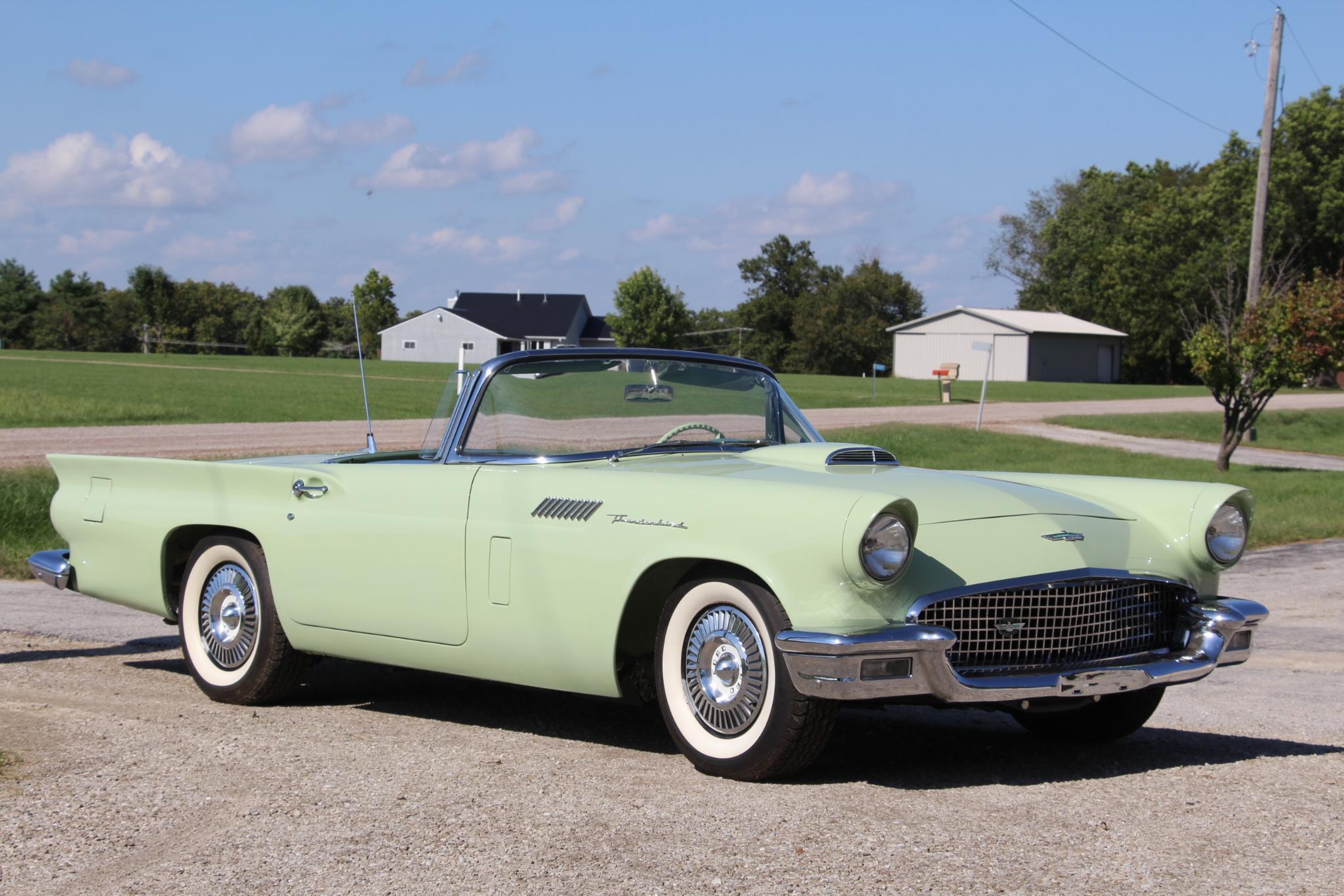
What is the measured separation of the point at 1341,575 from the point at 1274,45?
1913cm

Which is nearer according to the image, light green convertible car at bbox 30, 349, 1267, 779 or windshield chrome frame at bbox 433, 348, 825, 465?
light green convertible car at bbox 30, 349, 1267, 779

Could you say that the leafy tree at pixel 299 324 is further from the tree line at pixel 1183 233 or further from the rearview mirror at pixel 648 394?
the rearview mirror at pixel 648 394

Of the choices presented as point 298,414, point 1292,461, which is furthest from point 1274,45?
point 298,414

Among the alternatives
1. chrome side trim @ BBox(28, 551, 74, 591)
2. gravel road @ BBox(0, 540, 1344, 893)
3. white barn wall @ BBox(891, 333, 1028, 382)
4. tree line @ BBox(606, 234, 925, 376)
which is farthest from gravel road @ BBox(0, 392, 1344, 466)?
tree line @ BBox(606, 234, 925, 376)

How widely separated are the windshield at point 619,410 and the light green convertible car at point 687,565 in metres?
0.01

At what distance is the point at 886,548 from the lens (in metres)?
3.99

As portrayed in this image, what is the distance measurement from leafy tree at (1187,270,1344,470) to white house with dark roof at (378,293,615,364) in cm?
6763

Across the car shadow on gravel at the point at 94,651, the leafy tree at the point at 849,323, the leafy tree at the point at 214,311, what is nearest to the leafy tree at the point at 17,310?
the leafy tree at the point at 214,311

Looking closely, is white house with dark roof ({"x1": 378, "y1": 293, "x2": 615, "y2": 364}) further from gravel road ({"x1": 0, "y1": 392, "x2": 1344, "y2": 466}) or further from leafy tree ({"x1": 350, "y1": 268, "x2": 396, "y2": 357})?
gravel road ({"x1": 0, "y1": 392, "x2": 1344, "y2": 466})

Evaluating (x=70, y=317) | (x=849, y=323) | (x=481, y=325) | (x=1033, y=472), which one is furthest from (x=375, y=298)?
(x=1033, y=472)

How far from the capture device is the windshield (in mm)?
5344

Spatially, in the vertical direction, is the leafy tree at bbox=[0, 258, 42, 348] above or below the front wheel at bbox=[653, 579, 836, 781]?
above

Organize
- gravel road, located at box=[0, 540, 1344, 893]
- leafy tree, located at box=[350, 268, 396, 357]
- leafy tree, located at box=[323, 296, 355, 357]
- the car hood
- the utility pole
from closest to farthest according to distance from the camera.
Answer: gravel road, located at box=[0, 540, 1344, 893] → the car hood → the utility pole → leafy tree, located at box=[350, 268, 396, 357] → leafy tree, located at box=[323, 296, 355, 357]

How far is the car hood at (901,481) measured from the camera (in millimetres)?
4375
